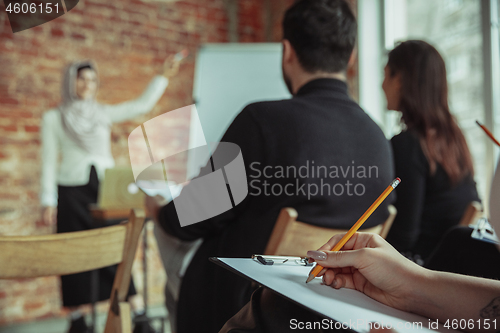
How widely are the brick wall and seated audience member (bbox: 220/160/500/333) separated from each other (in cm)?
223

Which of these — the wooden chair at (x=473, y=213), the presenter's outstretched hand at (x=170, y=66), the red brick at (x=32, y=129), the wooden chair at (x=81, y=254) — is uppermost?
the presenter's outstretched hand at (x=170, y=66)

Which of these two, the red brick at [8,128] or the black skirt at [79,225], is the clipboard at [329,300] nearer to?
the black skirt at [79,225]


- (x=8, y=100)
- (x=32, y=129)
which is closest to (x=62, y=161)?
(x=32, y=129)

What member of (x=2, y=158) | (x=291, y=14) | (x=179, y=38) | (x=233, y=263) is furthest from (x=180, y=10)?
(x=233, y=263)

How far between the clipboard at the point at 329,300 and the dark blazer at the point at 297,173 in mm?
375

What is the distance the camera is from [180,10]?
272 cm

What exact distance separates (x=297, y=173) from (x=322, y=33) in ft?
1.12

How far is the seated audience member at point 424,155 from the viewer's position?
1.00 metres

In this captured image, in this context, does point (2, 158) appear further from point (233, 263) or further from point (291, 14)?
point (233, 263)

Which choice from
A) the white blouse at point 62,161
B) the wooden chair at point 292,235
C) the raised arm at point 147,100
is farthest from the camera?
the raised arm at point 147,100

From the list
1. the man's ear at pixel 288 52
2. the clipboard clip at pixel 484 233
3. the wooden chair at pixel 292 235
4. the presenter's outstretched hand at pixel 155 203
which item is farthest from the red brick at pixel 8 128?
the clipboard clip at pixel 484 233

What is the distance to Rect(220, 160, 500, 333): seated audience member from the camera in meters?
0.30

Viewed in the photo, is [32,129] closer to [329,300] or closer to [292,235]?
[292,235]

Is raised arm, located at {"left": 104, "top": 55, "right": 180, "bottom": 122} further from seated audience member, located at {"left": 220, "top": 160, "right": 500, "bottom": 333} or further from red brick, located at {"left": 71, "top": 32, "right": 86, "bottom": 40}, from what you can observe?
seated audience member, located at {"left": 220, "top": 160, "right": 500, "bottom": 333}
